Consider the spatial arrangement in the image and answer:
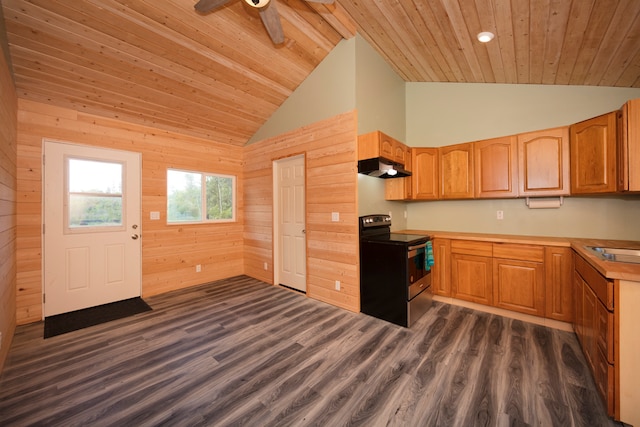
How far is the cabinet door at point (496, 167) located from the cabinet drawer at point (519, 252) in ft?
2.30

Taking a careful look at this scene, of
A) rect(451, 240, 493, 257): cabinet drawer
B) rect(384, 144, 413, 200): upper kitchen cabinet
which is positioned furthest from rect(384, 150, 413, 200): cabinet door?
rect(451, 240, 493, 257): cabinet drawer

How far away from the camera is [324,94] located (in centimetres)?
354

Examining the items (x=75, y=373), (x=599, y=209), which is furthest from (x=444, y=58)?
(x=75, y=373)

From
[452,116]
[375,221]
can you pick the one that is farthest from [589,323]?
[452,116]

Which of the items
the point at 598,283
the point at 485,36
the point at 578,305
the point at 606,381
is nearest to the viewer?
the point at 606,381

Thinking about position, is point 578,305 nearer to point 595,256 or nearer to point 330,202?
point 595,256

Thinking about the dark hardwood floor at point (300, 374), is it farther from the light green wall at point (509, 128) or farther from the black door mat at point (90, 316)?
the light green wall at point (509, 128)

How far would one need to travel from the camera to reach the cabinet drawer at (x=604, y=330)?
155cm

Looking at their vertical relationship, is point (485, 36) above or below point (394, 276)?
above

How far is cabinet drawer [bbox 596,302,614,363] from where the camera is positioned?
1.55 meters

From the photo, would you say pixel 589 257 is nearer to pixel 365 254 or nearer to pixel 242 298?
pixel 365 254

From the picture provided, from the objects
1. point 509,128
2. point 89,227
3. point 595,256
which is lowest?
point 595,256

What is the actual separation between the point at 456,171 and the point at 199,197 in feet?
14.0

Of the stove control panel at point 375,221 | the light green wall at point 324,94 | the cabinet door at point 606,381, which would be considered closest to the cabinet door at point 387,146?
the light green wall at point 324,94
